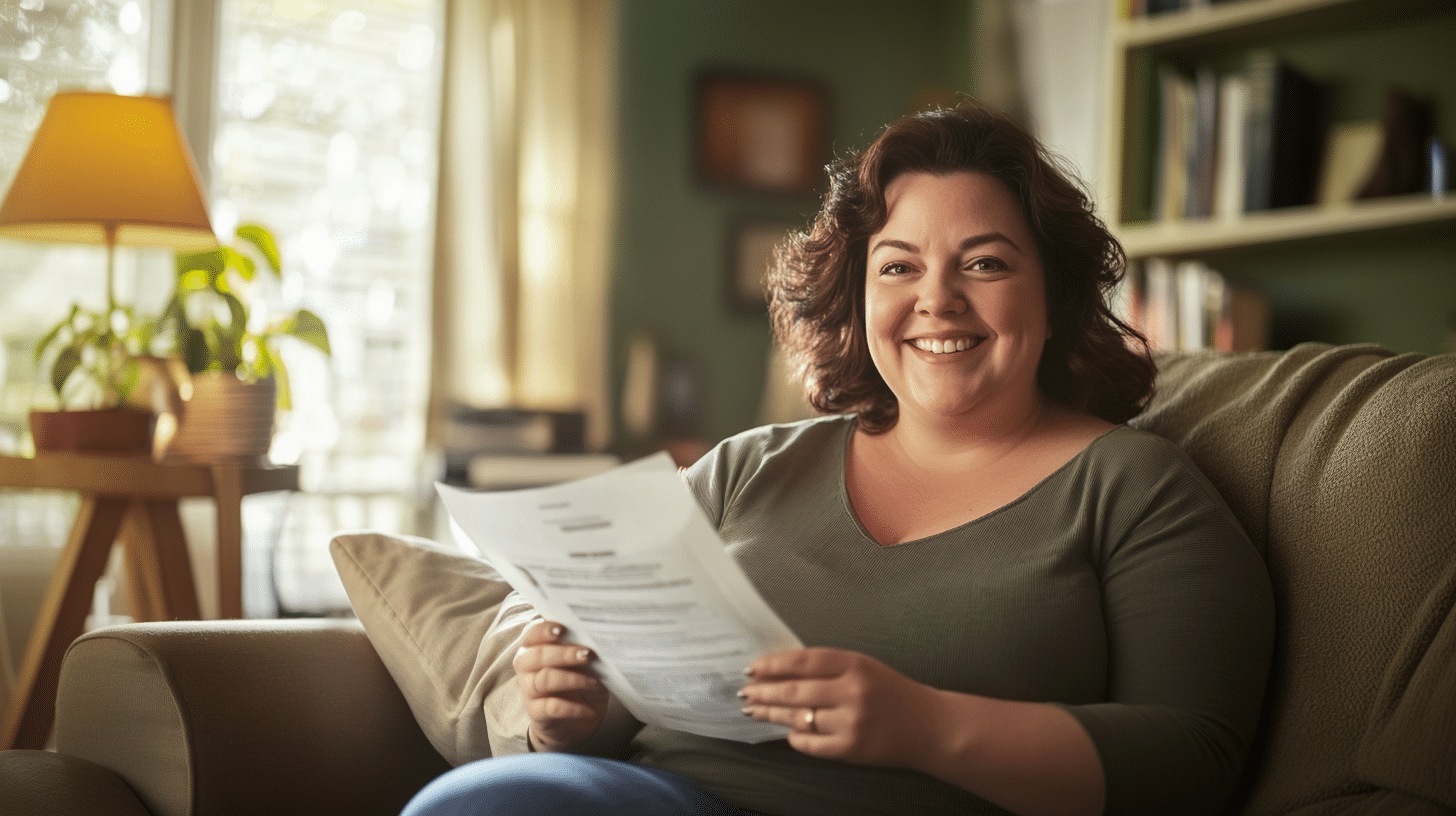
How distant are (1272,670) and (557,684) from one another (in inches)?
24.1

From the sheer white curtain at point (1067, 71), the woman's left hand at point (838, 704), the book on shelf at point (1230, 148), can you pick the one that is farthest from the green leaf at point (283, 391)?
the sheer white curtain at point (1067, 71)

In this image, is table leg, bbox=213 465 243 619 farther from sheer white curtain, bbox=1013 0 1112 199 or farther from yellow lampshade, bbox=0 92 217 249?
sheer white curtain, bbox=1013 0 1112 199

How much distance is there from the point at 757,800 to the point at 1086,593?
1.09 ft

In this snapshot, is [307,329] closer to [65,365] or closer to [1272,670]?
[65,365]

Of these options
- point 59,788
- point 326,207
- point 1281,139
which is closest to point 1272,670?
point 59,788

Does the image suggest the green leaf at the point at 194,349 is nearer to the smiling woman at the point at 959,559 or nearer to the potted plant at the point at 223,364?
the potted plant at the point at 223,364

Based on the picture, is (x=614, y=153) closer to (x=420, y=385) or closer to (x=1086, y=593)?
(x=420, y=385)

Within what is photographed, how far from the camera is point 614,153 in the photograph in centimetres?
340

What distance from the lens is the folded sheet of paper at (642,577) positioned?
0.76m

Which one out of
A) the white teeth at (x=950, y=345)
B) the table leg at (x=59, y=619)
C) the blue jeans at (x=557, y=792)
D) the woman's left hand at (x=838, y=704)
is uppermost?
the white teeth at (x=950, y=345)

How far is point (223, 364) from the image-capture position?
1.94 m

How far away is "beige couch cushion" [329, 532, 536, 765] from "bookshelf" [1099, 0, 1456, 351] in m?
1.62

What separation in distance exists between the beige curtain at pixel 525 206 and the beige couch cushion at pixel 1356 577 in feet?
7.18

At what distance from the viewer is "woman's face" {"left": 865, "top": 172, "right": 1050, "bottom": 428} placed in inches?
43.3
